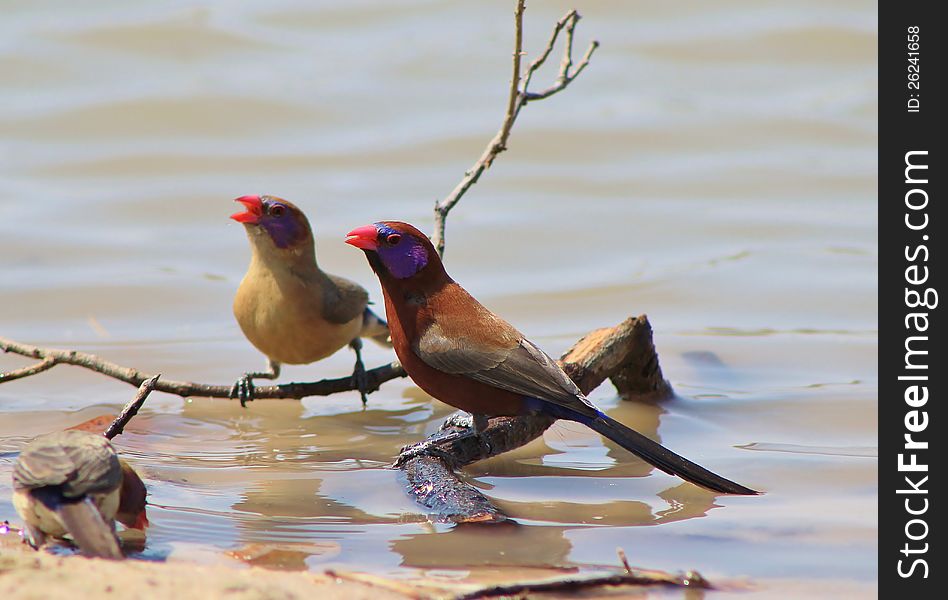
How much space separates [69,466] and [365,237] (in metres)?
1.41

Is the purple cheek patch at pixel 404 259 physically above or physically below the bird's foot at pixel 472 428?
above

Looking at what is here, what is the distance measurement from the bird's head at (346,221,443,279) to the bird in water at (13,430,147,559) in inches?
49.4

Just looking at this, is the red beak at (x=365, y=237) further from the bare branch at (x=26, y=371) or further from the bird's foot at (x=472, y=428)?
the bare branch at (x=26, y=371)

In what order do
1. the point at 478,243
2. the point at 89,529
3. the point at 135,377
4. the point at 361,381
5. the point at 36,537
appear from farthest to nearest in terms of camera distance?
the point at 478,243
the point at 361,381
the point at 135,377
the point at 36,537
the point at 89,529

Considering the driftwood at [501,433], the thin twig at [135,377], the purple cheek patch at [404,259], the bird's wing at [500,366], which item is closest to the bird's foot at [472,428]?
the driftwood at [501,433]

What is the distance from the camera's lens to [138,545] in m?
3.85

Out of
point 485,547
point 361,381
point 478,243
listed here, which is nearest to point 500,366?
point 485,547

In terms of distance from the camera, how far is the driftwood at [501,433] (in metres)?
4.15

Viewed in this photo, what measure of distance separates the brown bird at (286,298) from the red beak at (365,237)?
1.33 m

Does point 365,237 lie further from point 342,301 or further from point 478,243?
point 478,243

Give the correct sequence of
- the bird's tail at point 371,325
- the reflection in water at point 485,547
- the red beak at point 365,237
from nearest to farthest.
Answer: the reflection in water at point 485,547
the red beak at point 365,237
the bird's tail at point 371,325

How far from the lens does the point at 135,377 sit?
205 inches

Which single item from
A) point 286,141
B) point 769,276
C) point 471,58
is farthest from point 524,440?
point 471,58
